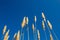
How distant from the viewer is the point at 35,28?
7008mm

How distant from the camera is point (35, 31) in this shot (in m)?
7.18

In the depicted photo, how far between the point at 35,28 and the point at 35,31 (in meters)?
0.27
